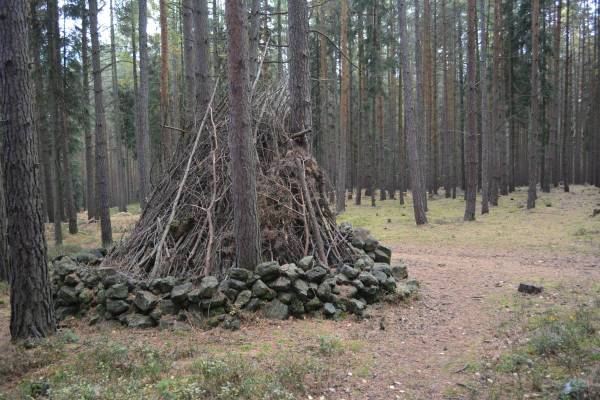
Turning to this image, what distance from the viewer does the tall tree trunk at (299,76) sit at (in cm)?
882

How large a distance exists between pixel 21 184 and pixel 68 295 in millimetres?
2072

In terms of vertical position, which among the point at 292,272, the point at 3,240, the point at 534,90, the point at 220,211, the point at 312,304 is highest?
the point at 534,90

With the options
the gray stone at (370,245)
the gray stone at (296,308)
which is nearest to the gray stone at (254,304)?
the gray stone at (296,308)

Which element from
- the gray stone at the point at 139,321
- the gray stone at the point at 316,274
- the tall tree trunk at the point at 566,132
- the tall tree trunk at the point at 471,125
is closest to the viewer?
the gray stone at the point at 139,321

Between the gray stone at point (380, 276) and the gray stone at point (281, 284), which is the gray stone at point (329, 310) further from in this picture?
the gray stone at point (380, 276)

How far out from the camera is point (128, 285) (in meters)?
6.55

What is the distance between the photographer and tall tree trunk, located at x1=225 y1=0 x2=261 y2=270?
20.6ft

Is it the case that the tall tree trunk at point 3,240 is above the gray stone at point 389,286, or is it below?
above

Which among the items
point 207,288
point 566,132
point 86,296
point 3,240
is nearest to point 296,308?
point 207,288

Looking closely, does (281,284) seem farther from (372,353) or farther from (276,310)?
(372,353)

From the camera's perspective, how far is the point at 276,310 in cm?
609

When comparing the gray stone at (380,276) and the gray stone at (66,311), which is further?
the gray stone at (380,276)

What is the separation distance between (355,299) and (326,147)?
23463mm

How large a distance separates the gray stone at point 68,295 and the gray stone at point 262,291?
276cm
